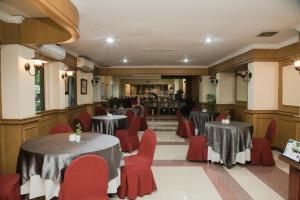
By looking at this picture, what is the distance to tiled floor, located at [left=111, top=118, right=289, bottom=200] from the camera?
3.68 m

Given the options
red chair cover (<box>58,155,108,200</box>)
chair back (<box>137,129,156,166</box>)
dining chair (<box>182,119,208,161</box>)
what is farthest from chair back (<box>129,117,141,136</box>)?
red chair cover (<box>58,155,108,200</box>)

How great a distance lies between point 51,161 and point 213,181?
2.64 m

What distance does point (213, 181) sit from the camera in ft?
14.0

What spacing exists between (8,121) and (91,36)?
228cm

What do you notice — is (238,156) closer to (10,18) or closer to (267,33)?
(267,33)

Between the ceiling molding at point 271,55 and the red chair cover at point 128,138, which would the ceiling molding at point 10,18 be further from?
the ceiling molding at point 271,55

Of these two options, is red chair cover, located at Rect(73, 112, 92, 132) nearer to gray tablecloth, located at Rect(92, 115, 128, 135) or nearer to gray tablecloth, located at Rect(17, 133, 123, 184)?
gray tablecloth, located at Rect(92, 115, 128, 135)

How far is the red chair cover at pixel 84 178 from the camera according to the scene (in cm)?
231

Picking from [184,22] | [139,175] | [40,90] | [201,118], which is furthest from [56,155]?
[201,118]

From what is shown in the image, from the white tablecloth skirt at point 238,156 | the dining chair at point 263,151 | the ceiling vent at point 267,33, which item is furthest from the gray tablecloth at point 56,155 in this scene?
the ceiling vent at point 267,33

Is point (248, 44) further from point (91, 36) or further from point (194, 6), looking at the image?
point (91, 36)

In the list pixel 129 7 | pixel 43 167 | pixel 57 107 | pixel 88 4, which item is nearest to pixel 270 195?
pixel 43 167

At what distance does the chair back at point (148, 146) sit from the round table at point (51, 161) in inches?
19.6

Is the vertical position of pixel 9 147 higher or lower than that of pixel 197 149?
higher
